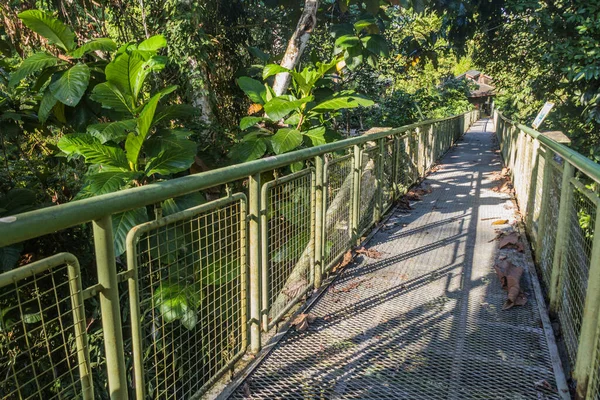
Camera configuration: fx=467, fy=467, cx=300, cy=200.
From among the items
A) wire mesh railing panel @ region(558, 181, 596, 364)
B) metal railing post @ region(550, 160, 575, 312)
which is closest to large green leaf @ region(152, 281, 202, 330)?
wire mesh railing panel @ region(558, 181, 596, 364)

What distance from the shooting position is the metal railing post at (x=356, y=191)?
4.34 meters

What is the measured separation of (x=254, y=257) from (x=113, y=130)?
48.4 inches

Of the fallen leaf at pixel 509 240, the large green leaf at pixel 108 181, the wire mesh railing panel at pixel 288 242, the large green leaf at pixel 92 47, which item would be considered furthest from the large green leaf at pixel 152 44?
the fallen leaf at pixel 509 240

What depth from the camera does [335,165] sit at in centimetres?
382

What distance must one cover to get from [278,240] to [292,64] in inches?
117

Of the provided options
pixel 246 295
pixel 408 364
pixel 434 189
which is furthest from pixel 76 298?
pixel 434 189

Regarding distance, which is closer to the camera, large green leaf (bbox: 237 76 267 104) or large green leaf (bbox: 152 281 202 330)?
large green leaf (bbox: 152 281 202 330)

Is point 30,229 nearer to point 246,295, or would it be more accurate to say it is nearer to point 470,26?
point 246,295

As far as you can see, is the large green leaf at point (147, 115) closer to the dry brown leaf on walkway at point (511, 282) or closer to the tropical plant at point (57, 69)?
the tropical plant at point (57, 69)

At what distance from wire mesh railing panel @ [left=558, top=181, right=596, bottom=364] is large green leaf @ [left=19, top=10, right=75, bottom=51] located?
3.47m

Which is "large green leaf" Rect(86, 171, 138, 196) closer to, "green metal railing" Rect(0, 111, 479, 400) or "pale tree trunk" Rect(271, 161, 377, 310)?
"green metal railing" Rect(0, 111, 479, 400)

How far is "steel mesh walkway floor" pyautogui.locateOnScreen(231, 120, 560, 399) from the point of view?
7.86 ft

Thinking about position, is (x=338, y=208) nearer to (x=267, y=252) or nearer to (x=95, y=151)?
(x=267, y=252)

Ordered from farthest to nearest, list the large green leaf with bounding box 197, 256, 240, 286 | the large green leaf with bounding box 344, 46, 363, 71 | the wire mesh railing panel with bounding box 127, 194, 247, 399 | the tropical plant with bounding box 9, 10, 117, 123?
the large green leaf with bounding box 344, 46, 363, 71 < the tropical plant with bounding box 9, 10, 117, 123 < the large green leaf with bounding box 197, 256, 240, 286 < the wire mesh railing panel with bounding box 127, 194, 247, 399
